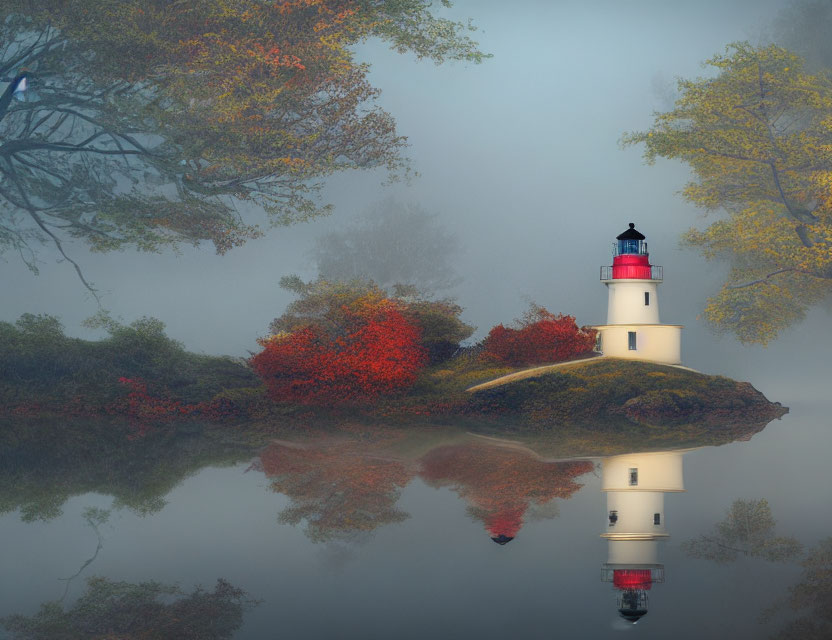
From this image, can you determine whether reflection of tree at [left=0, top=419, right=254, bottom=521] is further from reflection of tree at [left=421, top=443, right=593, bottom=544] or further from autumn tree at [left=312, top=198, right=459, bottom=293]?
autumn tree at [left=312, top=198, right=459, bottom=293]

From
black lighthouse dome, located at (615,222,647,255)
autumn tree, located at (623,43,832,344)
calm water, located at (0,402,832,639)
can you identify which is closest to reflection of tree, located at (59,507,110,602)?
calm water, located at (0,402,832,639)

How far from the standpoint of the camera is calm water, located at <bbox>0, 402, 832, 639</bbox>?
17.9ft

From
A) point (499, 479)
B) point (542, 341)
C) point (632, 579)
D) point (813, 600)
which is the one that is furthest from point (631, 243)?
point (813, 600)

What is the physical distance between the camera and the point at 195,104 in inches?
927

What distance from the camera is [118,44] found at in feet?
73.4

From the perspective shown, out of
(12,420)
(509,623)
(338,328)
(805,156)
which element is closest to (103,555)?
(509,623)

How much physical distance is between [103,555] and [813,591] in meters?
5.73

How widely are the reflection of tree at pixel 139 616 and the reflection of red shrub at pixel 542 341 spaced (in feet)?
51.1

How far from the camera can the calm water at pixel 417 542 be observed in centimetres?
546

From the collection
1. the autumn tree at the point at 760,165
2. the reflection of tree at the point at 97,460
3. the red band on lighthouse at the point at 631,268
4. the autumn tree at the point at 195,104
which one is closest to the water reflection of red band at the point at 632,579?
the reflection of tree at the point at 97,460

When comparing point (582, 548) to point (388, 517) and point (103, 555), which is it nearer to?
point (388, 517)

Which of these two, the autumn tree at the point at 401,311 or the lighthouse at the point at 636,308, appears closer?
the lighthouse at the point at 636,308

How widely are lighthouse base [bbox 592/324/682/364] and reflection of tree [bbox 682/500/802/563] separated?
1207 centimetres

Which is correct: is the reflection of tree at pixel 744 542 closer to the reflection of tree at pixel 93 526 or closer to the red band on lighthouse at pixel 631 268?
the reflection of tree at pixel 93 526
